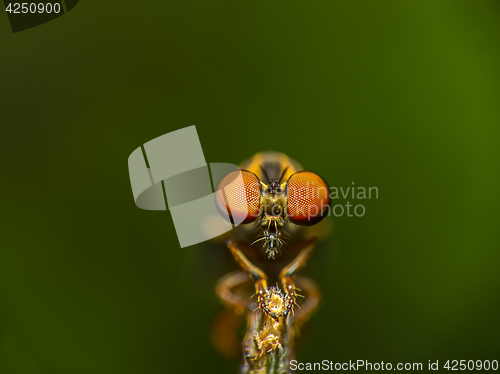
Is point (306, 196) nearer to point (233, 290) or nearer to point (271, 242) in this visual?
point (271, 242)

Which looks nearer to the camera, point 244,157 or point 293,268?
point 293,268

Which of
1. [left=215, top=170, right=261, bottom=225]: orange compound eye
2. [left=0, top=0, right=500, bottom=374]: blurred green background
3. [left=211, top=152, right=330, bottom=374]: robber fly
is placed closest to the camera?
[left=211, top=152, right=330, bottom=374]: robber fly

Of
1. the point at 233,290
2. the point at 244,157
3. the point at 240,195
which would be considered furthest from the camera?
the point at 244,157

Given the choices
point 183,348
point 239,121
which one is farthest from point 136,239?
point 239,121

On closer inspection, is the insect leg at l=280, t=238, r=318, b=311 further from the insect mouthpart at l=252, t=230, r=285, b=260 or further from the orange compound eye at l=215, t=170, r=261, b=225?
the orange compound eye at l=215, t=170, r=261, b=225

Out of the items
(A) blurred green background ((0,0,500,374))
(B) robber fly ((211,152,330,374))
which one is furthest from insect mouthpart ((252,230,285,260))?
(A) blurred green background ((0,0,500,374))

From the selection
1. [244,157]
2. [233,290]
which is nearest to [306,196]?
[233,290]

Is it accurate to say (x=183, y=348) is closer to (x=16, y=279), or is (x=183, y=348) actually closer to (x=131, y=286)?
(x=131, y=286)

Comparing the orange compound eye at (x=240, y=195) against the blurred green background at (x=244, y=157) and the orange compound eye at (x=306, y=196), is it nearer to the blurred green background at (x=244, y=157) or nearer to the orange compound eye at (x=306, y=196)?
the orange compound eye at (x=306, y=196)
